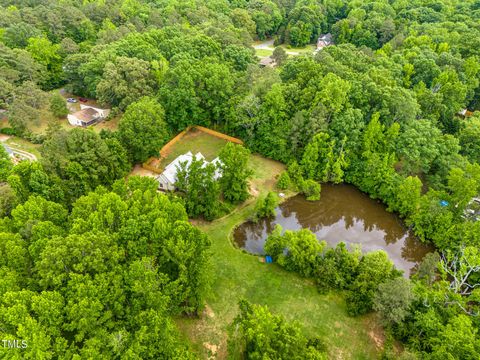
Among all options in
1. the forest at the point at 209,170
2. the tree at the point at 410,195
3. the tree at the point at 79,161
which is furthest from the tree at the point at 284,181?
the tree at the point at 79,161

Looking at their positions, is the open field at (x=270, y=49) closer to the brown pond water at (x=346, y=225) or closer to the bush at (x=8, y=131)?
the brown pond water at (x=346, y=225)

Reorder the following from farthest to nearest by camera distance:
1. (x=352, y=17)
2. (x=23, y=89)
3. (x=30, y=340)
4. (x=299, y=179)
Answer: (x=352, y=17), (x=23, y=89), (x=299, y=179), (x=30, y=340)

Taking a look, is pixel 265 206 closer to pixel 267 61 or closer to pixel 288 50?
pixel 267 61

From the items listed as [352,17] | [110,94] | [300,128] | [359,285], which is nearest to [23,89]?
[110,94]

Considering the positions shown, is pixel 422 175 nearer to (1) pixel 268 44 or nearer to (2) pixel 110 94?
(2) pixel 110 94

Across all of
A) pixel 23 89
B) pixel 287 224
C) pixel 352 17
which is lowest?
pixel 287 224

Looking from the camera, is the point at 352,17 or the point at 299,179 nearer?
the point at 299,179

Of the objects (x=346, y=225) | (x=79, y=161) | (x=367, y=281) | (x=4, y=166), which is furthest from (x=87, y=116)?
(x=367, y=281)
